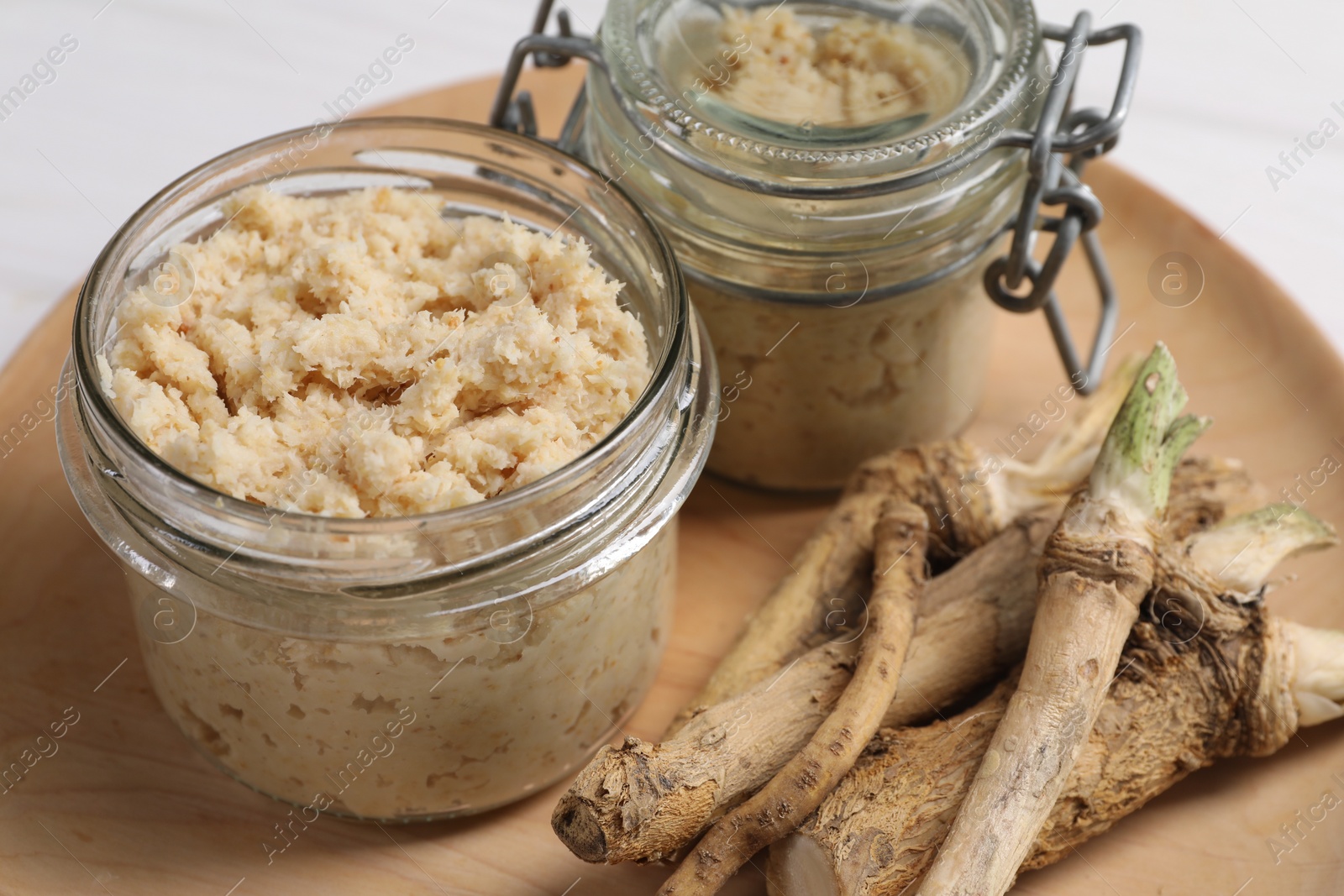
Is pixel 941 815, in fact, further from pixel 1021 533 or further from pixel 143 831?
pixel 143 831

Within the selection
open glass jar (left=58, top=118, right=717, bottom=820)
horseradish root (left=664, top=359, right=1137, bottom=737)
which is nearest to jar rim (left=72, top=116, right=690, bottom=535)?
open glass jar (left=58, top=118, right=717, bottom=820)

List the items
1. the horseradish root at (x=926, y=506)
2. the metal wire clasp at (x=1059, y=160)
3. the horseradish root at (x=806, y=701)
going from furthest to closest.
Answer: the horseradish root at (x=926, y=506) → the metal wire clasp at (x=1059, y=160) → the horseradish root at (x=806, y=701)

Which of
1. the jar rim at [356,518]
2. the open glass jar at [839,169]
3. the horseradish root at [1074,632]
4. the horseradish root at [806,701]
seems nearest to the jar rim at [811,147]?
the open glass jar at [839,169]

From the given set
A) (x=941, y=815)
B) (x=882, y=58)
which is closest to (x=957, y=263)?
(x=882, y=58)

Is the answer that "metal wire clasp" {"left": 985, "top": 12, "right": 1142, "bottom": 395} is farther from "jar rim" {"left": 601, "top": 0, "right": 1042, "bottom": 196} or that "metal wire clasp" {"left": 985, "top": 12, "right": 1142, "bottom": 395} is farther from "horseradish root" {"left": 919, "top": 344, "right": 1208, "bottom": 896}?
"horseradish root" {"left": 919, "top": 344, "right": 1208, "bottom": 896}

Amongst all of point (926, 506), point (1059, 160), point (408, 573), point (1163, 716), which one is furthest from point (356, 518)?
point (1059, 160)

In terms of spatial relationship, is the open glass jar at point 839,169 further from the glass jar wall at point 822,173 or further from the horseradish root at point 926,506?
the horseradish root at point 926,506

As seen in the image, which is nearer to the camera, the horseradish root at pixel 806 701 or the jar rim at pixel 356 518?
the jar rim at pixel 356 518
